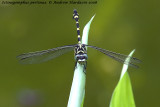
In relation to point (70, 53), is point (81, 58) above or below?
above

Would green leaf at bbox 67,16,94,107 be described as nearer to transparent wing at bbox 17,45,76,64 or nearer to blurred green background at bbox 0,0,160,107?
transparent wing at bbox 17,45,76,64

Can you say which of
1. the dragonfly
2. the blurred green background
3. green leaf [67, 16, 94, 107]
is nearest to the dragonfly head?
the dragonfly

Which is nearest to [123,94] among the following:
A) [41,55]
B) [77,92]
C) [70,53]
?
[77,92]

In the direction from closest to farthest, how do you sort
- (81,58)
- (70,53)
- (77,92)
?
1. (77,92)
2. (81,58)
3. (70,53)

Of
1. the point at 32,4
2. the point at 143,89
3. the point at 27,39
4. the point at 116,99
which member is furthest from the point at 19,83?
the point at 116,99

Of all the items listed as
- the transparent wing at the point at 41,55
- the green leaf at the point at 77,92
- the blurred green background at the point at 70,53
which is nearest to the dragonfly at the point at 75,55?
the transparent wing at the point at 41,55

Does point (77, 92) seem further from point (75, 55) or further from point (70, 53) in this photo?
point (70, 53)
